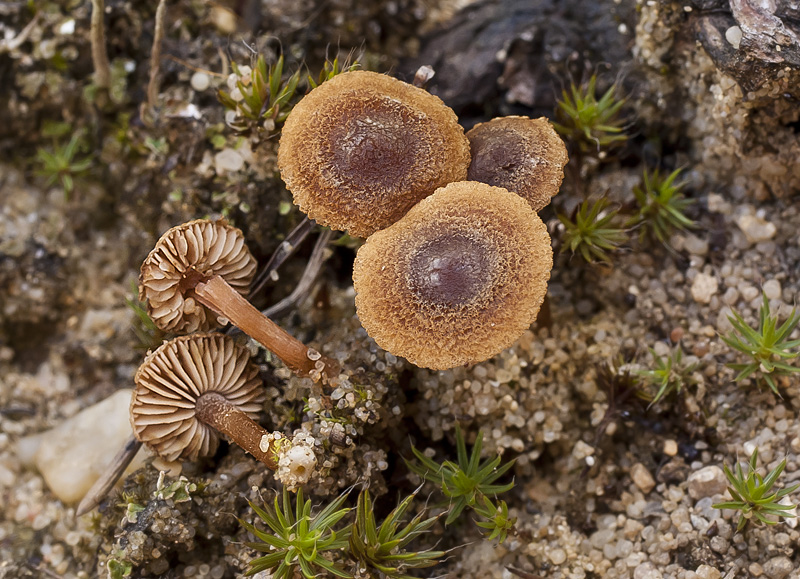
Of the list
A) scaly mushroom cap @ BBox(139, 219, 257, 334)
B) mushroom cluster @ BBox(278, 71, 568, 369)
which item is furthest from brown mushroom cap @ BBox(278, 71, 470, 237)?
scaly mushroom cap @ BBox(139, 219, 257, 334)

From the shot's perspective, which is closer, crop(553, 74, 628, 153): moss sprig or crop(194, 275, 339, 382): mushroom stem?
crop(194, 275, 339, 382): mushroom stem

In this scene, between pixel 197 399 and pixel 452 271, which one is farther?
pixel 197 399

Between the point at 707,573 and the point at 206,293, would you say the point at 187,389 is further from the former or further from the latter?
the point at 707,573

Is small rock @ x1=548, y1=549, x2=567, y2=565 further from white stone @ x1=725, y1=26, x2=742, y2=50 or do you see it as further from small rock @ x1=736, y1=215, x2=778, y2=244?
white stone @ x1=725, y1=26, x2=742, y2=50

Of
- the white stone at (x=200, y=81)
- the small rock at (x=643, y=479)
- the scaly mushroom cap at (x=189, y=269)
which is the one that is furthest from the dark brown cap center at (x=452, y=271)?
the white stone at (x=200, y=81)

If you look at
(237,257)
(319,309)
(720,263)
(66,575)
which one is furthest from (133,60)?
(720,263)

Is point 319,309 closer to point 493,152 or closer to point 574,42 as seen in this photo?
point 493,152

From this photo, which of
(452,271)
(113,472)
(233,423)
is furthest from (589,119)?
(113,472)
